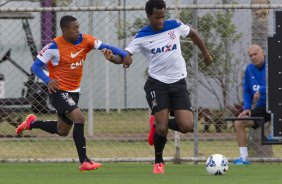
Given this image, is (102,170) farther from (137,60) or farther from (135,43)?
(137,60)

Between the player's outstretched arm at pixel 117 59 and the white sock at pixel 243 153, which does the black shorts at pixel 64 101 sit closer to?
the player's outstretched arm at pixel 117 59

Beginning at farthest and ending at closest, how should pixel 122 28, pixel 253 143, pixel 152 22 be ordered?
pixel 122 28 < pixel 253 143 < pixel 152 22

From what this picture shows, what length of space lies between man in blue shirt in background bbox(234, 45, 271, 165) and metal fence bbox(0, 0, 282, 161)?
1.02ft

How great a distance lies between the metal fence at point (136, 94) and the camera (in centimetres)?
1407

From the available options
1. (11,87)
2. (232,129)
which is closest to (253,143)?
(232,129)

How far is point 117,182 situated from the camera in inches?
423

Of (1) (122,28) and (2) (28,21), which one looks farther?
(2) (28,21)

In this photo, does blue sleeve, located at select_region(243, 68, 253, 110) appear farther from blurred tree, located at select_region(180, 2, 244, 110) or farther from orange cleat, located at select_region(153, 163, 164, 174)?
orange cleat, located at select_region(153, 163, 164, 174)

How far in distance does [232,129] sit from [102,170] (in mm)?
3358

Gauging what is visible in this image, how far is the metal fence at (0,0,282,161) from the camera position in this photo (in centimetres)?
1407

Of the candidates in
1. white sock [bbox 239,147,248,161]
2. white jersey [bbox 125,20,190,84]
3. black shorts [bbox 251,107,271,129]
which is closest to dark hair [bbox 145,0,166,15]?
white jersey [bbox 125,20,190,84]

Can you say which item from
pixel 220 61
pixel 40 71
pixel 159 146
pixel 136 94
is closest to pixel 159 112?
pixel 159 146

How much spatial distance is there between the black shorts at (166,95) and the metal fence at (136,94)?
165 cm

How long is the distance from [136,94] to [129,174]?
435 centimetres
